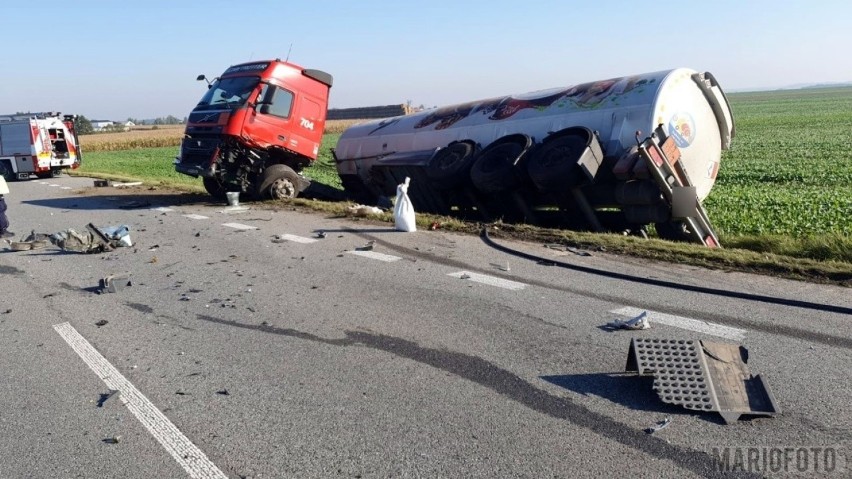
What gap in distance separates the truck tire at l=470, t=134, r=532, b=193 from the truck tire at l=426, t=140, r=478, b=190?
0.26 metres

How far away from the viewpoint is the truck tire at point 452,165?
1104cm

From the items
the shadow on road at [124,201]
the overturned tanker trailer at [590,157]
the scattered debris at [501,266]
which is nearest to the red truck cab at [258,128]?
the shadow on road at [124,201]

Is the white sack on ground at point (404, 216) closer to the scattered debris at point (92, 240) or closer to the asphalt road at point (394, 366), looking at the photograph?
the asphalt road at point (394, 366)

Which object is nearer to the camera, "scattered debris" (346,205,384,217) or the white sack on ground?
the white sack on ground

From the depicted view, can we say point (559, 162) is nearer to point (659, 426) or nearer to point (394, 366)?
point (394, 366)

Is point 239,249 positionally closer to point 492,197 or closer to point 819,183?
point 492,197

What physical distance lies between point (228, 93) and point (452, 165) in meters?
5.37

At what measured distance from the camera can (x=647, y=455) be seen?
129 inches

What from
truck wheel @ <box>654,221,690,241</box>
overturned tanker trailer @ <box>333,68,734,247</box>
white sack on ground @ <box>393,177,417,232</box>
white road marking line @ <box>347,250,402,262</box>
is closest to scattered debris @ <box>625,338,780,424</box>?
white road marking line @ <box>347,250,402,262</box>

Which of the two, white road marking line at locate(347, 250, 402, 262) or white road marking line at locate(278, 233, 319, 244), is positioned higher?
white road marking line at locate(278, 233, 319, 244)

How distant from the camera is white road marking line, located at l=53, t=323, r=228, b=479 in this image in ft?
11.0

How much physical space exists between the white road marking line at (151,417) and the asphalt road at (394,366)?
0.05 ft

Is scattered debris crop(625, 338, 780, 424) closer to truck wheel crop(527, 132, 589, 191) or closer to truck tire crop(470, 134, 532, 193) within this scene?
truck wheel crop(527, 132, 589, 191)

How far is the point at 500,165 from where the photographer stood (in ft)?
34.0
